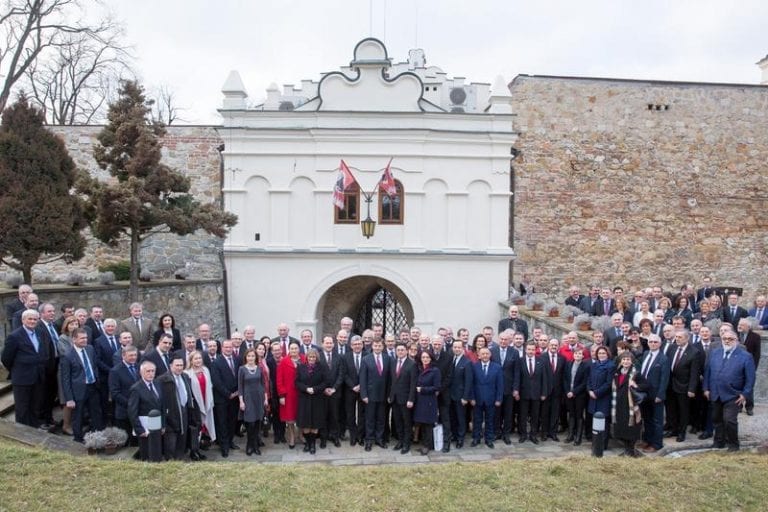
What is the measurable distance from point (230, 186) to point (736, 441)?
38.2 feet

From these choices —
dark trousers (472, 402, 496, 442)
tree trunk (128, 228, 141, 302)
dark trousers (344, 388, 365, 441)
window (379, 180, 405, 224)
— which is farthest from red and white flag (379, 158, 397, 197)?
→ dark trousers (472, 402, 496, 442)

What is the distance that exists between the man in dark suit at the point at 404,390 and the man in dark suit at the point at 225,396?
6.70ft

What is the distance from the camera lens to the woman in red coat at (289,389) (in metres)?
8.61

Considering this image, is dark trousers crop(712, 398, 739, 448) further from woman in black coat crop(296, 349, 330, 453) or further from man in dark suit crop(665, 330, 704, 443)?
woman in black coat crop(296, 349, 330, 453)

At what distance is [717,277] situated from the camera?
62.8ft

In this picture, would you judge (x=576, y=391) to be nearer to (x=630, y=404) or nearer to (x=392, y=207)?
(x=630, y=404)

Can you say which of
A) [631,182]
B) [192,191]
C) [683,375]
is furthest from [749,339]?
[192,191]

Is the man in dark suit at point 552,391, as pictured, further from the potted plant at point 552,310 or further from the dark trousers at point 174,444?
the dark trousers at point 174,444

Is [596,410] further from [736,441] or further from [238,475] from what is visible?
[238,475]

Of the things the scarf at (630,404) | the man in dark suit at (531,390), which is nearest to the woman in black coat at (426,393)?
the man in dark suit at (531,390)

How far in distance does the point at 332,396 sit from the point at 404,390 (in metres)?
0.97

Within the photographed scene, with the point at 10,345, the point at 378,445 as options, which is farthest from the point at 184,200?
the point at 378,445

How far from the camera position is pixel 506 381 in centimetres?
886

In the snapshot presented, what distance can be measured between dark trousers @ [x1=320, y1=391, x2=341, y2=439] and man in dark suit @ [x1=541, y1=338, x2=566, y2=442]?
110 inches
